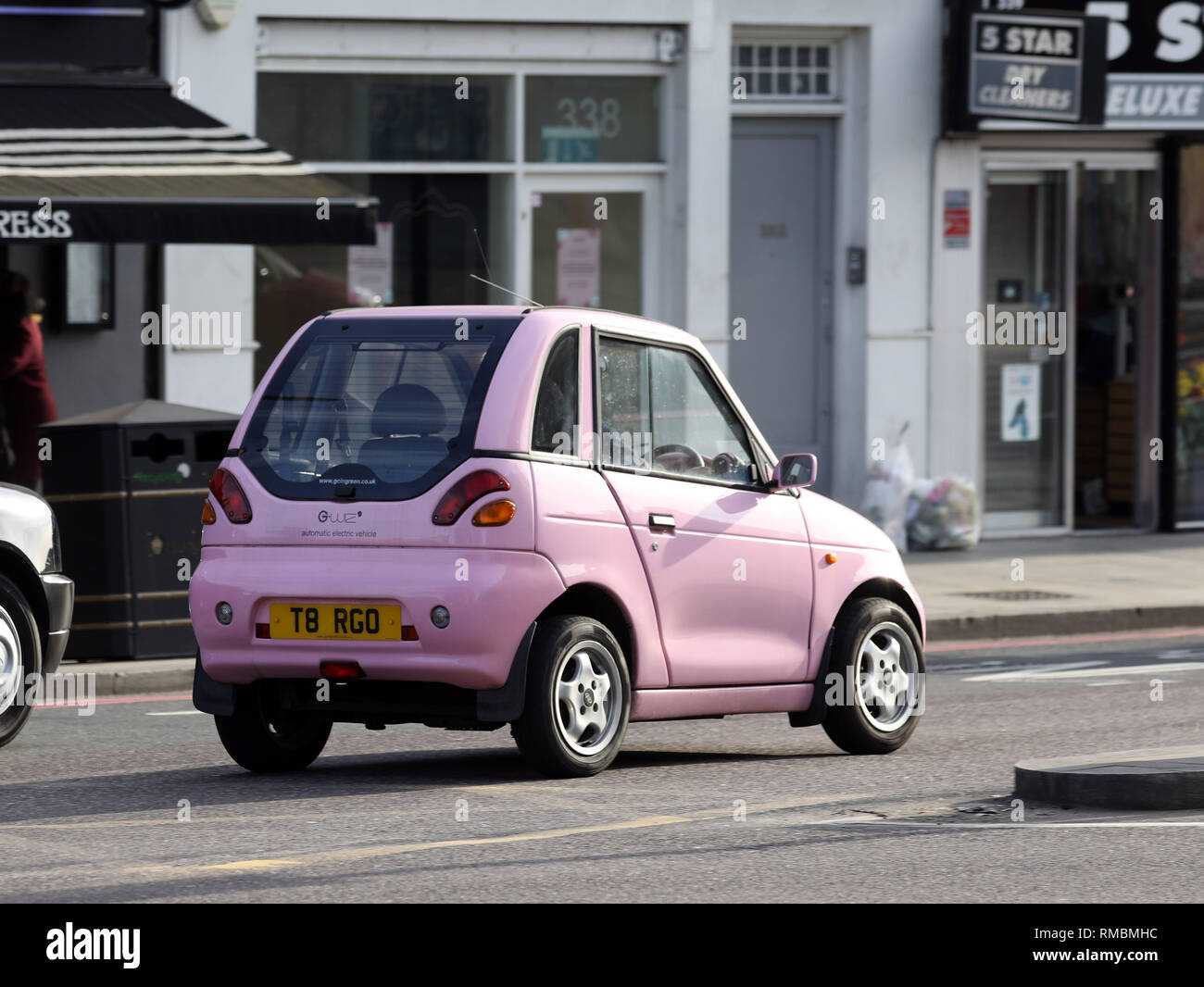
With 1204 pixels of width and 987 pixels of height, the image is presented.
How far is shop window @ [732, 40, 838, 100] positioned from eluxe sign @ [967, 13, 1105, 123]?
1.27 metres

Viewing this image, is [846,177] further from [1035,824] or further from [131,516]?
[1035,824]

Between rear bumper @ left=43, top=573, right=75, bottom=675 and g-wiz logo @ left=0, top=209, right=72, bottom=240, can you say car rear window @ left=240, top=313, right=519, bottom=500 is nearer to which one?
rear bumper @ left=43, top=573, right=75, bottom=675

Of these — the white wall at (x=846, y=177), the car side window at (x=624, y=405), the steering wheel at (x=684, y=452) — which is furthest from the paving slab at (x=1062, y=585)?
the car side window at (x=624, y=405)

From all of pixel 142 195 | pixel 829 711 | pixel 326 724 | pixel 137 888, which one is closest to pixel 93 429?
pixel 142 195

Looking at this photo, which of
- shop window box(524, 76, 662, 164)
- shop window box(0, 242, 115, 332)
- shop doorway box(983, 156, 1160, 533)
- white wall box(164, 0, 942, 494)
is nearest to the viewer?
shop window box(0, 242, 115, 332)

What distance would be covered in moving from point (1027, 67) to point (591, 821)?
40.4ft

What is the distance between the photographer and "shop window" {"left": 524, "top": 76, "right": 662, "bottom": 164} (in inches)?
733

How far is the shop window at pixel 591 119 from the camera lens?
18.6 metres

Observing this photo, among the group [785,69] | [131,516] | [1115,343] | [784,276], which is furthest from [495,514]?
[1115,343]

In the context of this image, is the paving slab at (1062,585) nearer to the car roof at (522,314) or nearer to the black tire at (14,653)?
the car roof at (522,314)

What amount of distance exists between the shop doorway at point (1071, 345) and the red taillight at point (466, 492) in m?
12.3

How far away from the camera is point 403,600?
8.25 metres

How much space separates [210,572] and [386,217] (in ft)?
32.7
